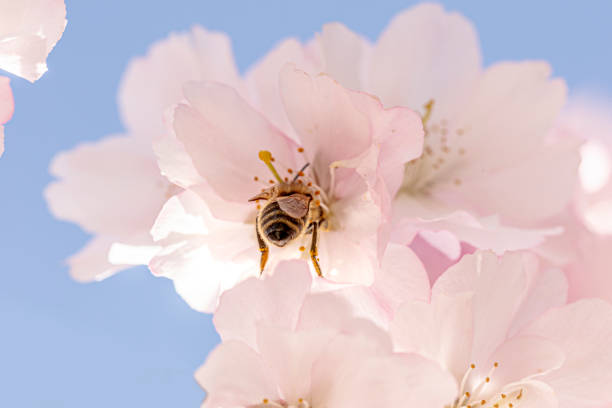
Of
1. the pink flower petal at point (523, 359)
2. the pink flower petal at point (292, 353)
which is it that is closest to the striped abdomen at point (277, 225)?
the pink flower petal at point (292, 353)

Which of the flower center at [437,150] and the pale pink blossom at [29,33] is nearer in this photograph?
the pale pink blossom at [29,33]

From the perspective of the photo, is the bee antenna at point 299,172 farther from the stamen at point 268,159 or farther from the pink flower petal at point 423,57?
the pink flower petal at point 423,57

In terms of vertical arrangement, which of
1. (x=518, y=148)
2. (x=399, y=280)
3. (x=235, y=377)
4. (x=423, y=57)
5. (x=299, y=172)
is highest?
(x=423, y=57)

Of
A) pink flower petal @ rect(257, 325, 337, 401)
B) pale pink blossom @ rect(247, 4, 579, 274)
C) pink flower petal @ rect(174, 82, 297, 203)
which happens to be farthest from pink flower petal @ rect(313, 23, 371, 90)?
pink flower petal @ rect(257, 325, 337, 401)

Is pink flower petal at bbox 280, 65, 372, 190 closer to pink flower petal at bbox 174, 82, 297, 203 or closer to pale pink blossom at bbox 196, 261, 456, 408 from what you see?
pink flower petal at bbox 174, 82, 297, 203

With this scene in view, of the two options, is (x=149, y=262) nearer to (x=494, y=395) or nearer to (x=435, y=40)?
(x=494, y=395)

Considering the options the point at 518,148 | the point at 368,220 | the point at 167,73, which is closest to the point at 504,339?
the point at 368,220

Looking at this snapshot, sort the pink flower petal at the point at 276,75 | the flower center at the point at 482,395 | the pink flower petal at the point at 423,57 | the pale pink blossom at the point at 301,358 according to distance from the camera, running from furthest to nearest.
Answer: the pink flower petal at the point at 423,57 → the pink flower petal at the point at 276,75 → the flower center at the point at 482,395 → the pale pink blossom at the point at 301,358

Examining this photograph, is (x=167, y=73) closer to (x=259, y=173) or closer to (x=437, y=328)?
(x=259, y=173)
